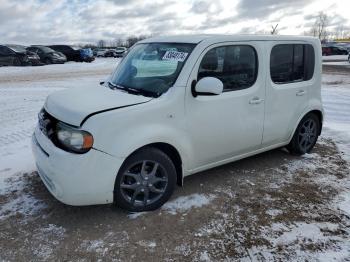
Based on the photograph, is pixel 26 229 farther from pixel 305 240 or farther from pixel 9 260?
pixel 305 240

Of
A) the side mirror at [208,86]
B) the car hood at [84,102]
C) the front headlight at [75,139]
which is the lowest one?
the front headlight at [75,139]

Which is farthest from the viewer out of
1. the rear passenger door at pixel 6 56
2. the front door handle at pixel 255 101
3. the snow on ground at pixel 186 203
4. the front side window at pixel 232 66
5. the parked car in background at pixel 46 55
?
the parked car in background at pixel 46 55

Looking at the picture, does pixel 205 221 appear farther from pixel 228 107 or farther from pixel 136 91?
pixel 136 91

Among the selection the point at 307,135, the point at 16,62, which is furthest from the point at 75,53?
the point at 307,135

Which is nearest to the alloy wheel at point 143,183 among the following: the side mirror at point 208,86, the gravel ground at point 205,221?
the gravel ground at point 205,221

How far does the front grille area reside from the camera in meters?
3.58

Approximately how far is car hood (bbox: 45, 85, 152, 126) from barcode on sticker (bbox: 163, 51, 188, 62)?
0.63 m

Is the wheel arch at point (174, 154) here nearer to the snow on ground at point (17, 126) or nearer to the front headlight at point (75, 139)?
the front headlight at point (75, 139)

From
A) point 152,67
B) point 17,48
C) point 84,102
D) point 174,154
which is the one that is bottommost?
point 174,154

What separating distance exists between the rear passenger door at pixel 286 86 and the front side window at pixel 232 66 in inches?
12.1

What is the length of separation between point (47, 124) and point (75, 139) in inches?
24.2

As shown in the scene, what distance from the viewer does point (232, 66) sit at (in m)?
4.24

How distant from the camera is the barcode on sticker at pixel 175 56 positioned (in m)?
3.95

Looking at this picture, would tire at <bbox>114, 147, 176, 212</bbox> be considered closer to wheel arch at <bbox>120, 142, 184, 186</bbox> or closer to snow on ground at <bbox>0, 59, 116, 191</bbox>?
wheel arch at <bbox>120, 142, 184, 186</bbox>
